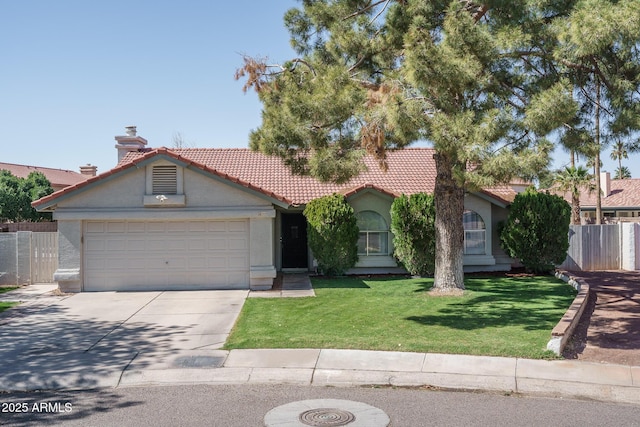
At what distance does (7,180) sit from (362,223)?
2243 cm

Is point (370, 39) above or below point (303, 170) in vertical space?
above

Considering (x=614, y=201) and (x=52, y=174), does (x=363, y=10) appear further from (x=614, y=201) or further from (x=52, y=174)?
(x=52, y=174)

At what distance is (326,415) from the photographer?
6.35 m

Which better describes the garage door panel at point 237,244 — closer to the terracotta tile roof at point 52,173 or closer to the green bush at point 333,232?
the green bush at point 333,232

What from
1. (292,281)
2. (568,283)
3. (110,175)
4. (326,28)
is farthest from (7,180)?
(568,283)

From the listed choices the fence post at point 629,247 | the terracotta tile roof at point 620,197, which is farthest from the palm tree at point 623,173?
the fence post at point 629,247

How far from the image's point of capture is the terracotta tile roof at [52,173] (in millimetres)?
44656

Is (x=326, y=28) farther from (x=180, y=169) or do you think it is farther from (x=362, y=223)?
(x=362, y=223)

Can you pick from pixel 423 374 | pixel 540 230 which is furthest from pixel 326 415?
pixel 540 230

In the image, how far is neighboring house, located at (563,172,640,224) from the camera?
41.7 m

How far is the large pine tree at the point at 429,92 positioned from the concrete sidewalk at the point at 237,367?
13.2 ft

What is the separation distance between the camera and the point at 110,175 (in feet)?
50.0

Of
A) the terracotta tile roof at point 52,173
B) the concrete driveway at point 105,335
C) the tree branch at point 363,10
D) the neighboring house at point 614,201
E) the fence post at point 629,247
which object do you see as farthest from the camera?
the terracotta tile roof at point 52,173

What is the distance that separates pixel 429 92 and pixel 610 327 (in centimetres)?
573
